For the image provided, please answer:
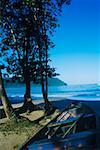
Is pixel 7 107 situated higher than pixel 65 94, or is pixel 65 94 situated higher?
pixel 65 94

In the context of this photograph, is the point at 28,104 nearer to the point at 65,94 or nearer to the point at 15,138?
the point at 15,138

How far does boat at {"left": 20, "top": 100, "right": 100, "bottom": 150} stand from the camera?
916 centimetres

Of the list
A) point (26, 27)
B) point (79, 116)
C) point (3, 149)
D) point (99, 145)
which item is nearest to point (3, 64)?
point (26, 27)

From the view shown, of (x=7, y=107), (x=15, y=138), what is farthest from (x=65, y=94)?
(x=15, y=138)

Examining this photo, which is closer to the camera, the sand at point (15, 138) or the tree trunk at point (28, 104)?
the sand at point (15, 138)

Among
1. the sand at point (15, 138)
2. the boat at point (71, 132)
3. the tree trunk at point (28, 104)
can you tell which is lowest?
the sand at point (15, 138)

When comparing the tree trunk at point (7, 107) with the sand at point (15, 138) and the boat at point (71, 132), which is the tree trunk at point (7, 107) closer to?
the sand at point (15, 138)

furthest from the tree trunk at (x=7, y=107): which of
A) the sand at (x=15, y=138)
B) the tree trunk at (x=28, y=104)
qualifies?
the tree trunk at (x=28, y=104)

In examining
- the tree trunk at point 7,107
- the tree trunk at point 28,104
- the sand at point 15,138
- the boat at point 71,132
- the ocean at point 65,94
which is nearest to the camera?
the boat at point 71,132

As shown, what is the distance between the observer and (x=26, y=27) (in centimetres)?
2036

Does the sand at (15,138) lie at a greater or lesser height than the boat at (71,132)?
lesser

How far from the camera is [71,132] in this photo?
32.8 ft

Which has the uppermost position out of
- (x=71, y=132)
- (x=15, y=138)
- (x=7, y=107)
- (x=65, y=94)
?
(x=65, y=94)

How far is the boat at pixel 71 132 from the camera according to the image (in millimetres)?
9156
